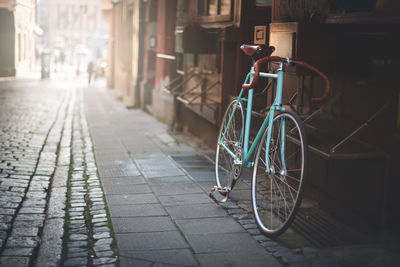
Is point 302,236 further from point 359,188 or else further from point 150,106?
point 150,106

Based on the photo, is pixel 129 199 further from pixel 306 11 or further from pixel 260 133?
pixel 306 11

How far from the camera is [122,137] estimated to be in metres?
11.1

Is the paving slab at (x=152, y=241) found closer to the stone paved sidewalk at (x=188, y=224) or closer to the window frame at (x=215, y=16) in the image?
the stone paved sidewalk at (x=188, y=224)

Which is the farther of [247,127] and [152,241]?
[247,127]

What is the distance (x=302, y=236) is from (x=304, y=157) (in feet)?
2.85

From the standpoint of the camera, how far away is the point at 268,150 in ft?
15.4

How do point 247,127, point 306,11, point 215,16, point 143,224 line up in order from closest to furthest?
point 143,224, point 247,127, point 306,11, point 215,16

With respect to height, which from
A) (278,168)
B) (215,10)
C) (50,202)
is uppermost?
(215,10)

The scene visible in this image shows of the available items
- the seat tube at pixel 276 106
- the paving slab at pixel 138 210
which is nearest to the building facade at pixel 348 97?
the seat tube at pixel 276 106

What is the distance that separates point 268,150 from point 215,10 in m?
5.45

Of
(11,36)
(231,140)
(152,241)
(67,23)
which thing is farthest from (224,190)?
(67,23)

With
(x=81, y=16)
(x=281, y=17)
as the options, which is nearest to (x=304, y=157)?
(x=281, y=17)

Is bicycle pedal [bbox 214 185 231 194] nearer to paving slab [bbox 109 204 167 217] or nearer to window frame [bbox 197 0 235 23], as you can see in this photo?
paving slab [bbox 109 204 167 217]

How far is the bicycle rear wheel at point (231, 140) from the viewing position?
561cm
